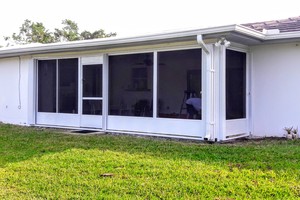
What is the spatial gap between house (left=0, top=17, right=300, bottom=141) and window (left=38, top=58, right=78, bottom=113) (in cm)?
4

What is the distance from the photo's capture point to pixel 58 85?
10484 mm

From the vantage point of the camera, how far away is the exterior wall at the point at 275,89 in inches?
319

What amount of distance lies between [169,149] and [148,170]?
162 centimetres

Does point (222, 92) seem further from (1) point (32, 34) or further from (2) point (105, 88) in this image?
(1) point (32, 34)

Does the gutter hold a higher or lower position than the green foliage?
lower

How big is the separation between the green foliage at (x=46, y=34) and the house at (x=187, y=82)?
24.8 m

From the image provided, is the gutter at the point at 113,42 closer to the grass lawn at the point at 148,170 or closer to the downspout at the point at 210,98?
the downspout at the point at 210,98

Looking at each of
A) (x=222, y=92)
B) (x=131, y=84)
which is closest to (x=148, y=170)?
(x=222, y=92)

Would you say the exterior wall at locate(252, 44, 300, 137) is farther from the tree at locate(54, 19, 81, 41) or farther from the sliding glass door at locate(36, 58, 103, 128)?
the tree at locate(54, 19, 81, 41)

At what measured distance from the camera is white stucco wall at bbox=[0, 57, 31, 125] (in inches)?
442

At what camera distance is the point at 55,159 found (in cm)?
578

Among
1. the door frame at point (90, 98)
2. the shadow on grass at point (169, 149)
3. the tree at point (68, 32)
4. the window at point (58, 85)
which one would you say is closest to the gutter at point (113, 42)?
the door frame at point (90, 98)

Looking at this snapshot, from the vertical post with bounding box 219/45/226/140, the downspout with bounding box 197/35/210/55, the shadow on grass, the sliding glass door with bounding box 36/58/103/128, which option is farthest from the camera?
the sliding glass door with bounding box 36/58/103/128

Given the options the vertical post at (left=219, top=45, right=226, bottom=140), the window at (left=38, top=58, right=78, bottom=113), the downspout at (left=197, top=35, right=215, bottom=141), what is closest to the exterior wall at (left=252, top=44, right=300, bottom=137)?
the vertical post at (left=219, top=45, right=226, bottom=140)
